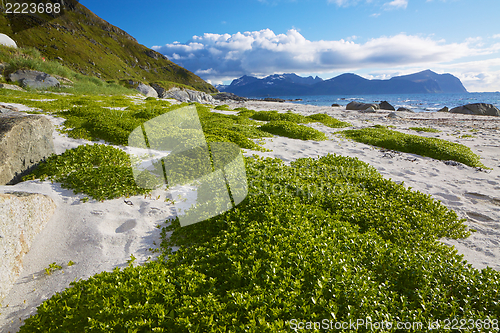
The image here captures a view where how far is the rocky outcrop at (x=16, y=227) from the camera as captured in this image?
185 inches

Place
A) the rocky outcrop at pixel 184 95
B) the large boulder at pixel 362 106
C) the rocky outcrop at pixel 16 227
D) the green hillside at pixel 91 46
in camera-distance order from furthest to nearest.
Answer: the green hillside at pixel 91 46, the rocky outcrop at pixel 184 95, the large boulder at pixel 362 106, the rocky outcrop at pixel 16 227

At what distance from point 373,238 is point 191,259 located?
14.8ft

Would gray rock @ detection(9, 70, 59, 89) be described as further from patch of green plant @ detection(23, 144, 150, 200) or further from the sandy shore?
patch of green plant @ detection(23, 144, 150, 200)

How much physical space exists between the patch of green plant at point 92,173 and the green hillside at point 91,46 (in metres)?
61.1

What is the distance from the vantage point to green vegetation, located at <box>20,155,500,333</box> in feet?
12.1

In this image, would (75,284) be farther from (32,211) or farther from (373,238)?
(373,238)

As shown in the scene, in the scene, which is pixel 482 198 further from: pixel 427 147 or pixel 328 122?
pixel 328 122

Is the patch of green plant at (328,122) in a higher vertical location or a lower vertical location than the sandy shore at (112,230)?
higher

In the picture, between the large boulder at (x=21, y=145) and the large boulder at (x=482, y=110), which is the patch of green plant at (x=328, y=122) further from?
the large boulder at (x=482, y=110)

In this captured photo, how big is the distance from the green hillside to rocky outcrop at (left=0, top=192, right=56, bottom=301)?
64672 millimetres

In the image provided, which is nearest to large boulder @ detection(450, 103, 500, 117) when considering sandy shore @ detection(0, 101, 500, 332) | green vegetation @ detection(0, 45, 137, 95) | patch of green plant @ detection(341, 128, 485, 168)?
patch of green plant @ detection(341, 128, 485, 168)

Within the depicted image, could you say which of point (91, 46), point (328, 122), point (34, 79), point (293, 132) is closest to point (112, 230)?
point (293, 132)

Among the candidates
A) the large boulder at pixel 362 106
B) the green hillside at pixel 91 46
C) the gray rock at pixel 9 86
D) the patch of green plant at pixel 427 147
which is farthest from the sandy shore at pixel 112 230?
the green hillside at pixel 91 46

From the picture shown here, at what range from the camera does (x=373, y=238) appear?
19.1 feet
